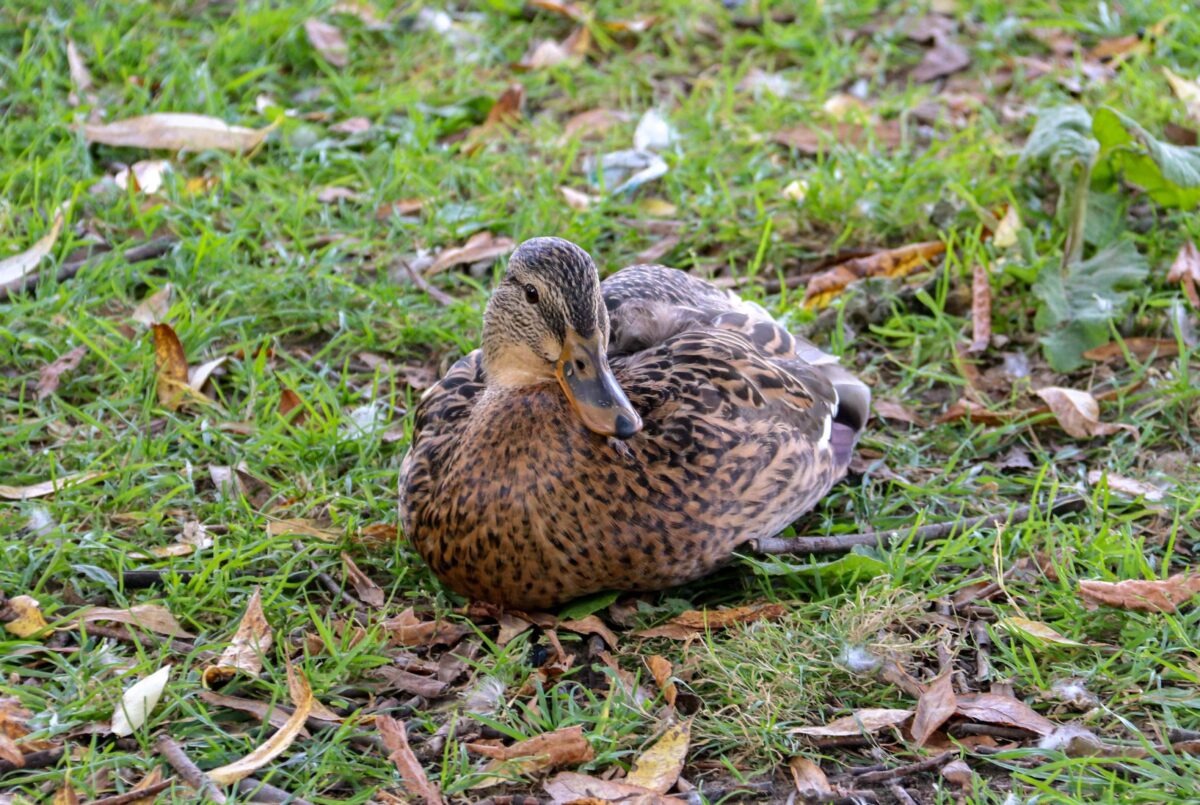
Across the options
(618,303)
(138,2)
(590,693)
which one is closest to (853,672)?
(590,693)

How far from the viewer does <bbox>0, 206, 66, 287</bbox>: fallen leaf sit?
435cm

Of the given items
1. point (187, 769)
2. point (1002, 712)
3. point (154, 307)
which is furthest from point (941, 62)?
point (187, 769)

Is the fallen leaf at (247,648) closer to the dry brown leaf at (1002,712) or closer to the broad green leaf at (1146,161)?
the dry brown leaf at (1002,712)

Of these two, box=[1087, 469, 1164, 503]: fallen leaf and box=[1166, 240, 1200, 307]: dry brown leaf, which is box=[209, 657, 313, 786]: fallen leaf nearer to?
box=[1087, 469, 1164, 503]: fallen leaf

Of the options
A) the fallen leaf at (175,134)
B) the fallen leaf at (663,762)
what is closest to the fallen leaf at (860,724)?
the fallen leaf at (663,762)

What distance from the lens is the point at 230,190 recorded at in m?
4.88

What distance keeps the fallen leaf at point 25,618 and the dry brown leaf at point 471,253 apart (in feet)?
5.98

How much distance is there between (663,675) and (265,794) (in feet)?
2.79

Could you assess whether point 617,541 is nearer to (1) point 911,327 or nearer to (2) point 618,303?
(2) point 618,303

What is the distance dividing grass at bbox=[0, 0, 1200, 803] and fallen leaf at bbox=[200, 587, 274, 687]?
0.04 meters

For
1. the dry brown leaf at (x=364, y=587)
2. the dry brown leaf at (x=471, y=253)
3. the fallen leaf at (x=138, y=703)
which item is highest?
the fallen leaf at (x=138, y=703)

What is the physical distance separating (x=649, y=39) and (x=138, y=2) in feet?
6.86

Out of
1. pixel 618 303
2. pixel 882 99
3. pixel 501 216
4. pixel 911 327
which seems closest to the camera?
pixel 618 303

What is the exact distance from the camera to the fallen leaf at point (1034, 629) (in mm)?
3080
